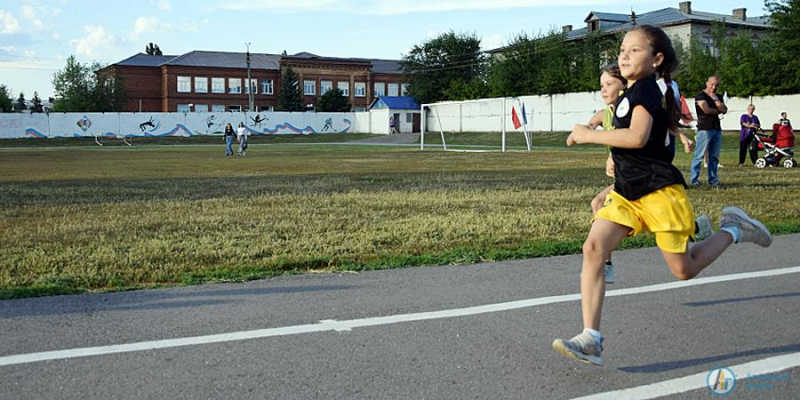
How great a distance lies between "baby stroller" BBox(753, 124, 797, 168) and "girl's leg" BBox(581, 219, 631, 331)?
19692mm

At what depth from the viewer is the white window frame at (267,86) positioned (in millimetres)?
108125

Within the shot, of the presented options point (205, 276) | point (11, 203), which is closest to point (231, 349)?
point (205, 276)

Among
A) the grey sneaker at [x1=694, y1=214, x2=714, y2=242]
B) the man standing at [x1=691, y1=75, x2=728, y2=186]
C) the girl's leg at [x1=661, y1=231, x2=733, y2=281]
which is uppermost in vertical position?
the man standing at [x1=691, y1=75, x2=728, y2=186]

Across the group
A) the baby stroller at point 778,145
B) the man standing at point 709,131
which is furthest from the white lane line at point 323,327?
the baby stroller at point 778,145

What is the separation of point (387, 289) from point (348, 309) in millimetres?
716

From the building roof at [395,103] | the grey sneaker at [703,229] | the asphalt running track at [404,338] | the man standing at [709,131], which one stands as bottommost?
the asphalt running track at [404,338]

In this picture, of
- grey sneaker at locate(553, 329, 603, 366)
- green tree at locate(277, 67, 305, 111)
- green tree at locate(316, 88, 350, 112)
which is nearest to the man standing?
grey sneaker at locate(553, 329, 603, 366)

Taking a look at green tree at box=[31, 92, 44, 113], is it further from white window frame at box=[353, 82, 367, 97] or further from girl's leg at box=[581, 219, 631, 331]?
girl's leg at box=[581, 219, 631, 331]

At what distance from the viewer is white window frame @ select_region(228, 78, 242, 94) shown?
105188mm

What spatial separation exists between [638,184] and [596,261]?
1.56 ft

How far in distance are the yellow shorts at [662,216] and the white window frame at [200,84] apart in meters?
103

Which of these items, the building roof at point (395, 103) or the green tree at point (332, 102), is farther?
the green tree at point (332, 102)

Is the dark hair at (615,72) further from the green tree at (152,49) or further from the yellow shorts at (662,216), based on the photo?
the green tree at (152,49)

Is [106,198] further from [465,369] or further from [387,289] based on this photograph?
[465,369]
